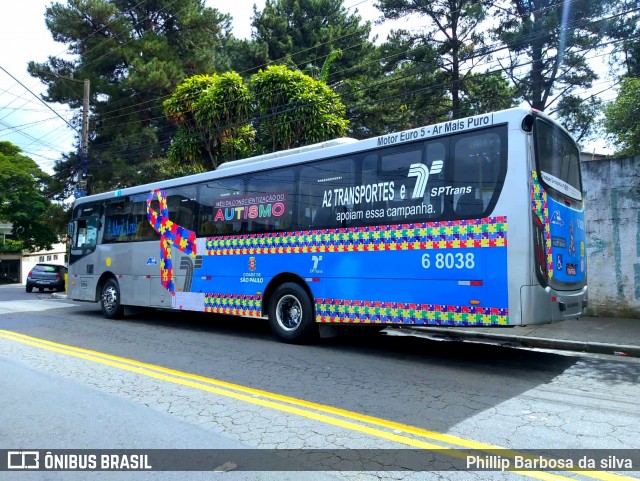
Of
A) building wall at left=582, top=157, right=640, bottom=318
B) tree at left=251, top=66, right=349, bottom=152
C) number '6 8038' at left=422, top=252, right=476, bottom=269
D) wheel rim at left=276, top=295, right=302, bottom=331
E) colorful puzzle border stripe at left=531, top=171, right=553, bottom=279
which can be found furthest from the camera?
tree at left=251, top=66, right=349, bottom=152

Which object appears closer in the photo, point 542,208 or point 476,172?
point 542,208

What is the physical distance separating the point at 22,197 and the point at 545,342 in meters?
38.9

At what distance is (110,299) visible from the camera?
13.1 meters

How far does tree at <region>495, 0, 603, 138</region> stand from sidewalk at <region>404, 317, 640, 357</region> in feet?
29.7

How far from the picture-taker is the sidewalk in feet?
28.4

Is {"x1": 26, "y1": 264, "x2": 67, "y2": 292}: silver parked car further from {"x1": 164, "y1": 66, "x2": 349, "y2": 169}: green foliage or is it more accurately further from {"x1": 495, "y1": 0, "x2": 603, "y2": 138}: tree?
{"x1": 495, "y1": 0, "x2": 603, "y2": 138}: tree

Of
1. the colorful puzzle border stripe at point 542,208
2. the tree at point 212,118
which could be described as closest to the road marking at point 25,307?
the tree at point 212,118

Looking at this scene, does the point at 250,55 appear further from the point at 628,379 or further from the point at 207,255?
the point at 628,379

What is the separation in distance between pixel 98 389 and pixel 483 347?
6.35 metres

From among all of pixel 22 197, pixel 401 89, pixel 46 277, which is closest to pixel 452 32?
pixel 401 89

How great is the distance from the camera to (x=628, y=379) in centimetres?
662

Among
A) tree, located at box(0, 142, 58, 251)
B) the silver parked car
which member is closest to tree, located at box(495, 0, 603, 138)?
the silver parked car

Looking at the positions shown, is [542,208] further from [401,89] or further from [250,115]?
[401,89]

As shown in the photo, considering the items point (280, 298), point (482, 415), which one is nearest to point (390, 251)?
point (280, 298)
